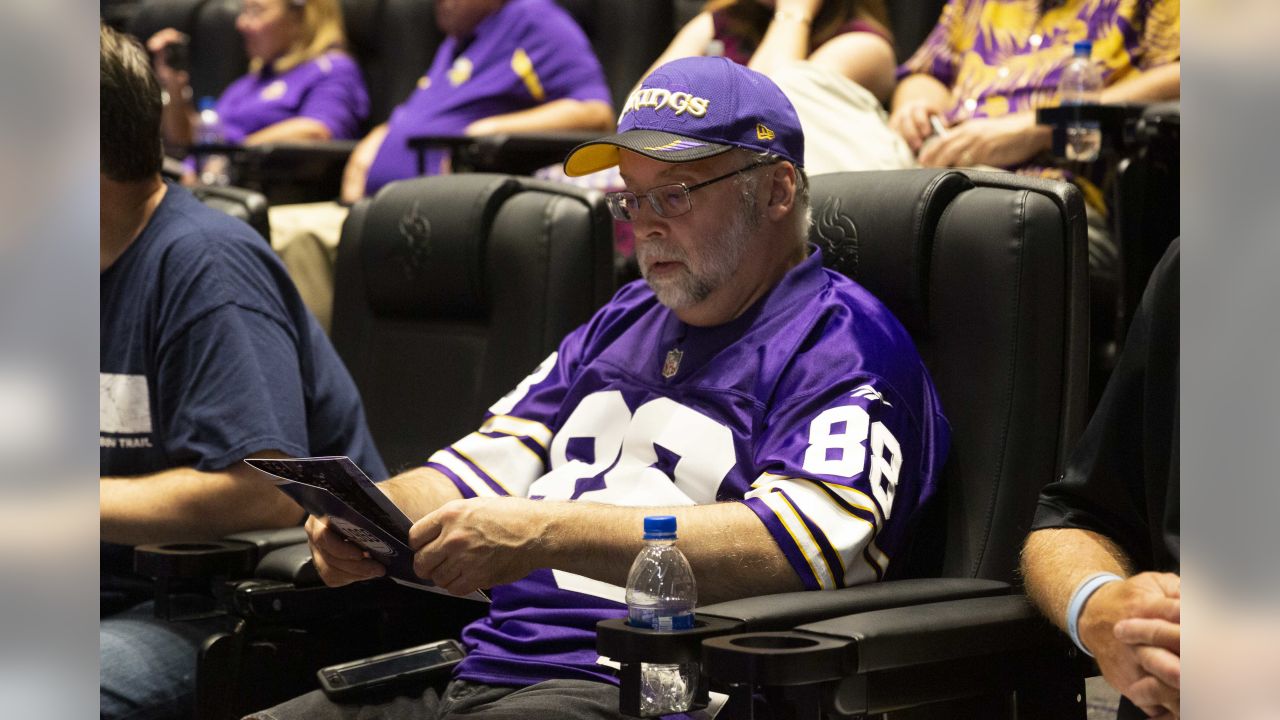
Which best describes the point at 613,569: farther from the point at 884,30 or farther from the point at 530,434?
the point at 884,30

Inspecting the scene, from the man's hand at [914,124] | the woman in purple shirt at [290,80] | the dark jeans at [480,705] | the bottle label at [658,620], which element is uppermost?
the woman in purple shirt at [290,80]

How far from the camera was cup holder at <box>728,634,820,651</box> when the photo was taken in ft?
3.90

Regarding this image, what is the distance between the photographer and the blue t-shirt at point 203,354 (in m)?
1.81

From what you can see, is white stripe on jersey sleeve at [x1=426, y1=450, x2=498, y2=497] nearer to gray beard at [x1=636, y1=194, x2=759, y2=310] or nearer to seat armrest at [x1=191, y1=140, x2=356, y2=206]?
gray beard at [x1=636, y1=194, x2=759, y2=310]

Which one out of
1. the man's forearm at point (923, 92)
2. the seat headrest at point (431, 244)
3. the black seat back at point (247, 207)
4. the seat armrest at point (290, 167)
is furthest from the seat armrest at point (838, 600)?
the seat armrest at point (290, 167)

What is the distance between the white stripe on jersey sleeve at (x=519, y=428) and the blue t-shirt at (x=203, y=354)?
0.81ft

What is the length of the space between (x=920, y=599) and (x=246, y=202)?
1.59 meters

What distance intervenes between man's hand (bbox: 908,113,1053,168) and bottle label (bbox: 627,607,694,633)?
4.97ft

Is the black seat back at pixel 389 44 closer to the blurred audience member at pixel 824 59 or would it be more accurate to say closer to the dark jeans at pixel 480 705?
the blurred audience member at pixel 824 59

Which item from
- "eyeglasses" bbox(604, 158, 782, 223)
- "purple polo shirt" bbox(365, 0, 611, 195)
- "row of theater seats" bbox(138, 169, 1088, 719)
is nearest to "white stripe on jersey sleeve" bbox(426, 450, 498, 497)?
"row of theater seats" bbox(138, 169, 1088, 719)
